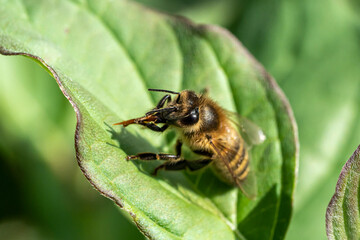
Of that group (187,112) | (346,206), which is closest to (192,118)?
(187,112)

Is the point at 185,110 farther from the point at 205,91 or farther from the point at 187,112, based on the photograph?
the point at 205,91

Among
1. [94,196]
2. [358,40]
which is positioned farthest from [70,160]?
[358,40]

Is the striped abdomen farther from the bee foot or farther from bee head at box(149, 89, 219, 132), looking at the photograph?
the bee foot

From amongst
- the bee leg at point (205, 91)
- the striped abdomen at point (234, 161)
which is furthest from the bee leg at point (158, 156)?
the bee leg at point (205, 91)

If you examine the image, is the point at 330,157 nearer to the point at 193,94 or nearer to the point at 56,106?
the point at 193,94

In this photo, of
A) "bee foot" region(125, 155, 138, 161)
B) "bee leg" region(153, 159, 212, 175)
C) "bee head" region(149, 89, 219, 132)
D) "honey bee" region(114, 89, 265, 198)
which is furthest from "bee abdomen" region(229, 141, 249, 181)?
"bee foot" region(125, 155, 138, 161)

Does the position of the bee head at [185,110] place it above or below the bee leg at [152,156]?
above

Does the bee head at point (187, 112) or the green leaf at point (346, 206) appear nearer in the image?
the green leaf at point (346, 206)

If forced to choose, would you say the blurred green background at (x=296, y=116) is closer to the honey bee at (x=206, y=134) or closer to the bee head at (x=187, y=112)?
the honey bee at (x=206, y=134)
